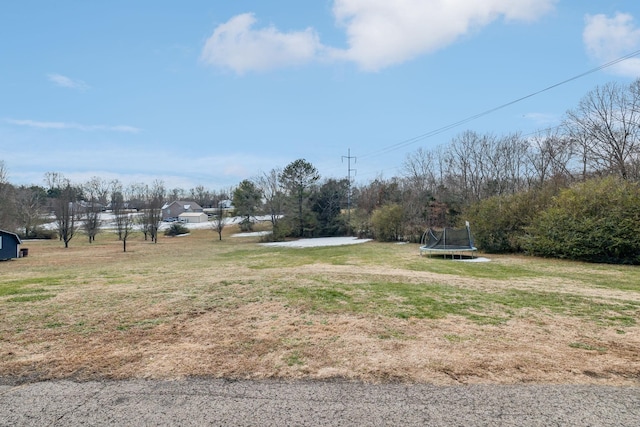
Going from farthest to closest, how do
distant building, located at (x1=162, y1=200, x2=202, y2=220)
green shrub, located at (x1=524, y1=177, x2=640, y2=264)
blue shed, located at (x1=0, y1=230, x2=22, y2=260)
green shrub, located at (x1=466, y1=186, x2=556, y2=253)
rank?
1. distant building, located at (x1=162, y1=200, x2=202, y2=220)
2. blue shed, located at (x1=0, y1=230, x2=22, y2=260)
3. green shrub, located at (x1=466, y1=186, x2=556, y2=253)
4. green shrub, located at (x1=524, y1=177, x2=640, y2=264)

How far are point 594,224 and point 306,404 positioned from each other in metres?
14.2

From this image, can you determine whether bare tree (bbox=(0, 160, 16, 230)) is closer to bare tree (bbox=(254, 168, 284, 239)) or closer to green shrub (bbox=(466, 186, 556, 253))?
bare tree (bbox=(254, 168, 284, 239))

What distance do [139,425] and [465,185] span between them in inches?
1241

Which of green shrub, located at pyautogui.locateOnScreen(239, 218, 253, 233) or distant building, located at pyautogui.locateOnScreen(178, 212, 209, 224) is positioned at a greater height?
distant building, located at pyautogui.locateOnScreen(178, 212, 209, 224)

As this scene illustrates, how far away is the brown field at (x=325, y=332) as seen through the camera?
3.07 m

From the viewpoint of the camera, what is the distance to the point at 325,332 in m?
4.11

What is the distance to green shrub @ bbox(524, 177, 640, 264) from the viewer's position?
1191 cm

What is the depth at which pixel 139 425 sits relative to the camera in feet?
7.38

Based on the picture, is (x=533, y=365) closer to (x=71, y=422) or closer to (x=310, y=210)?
(x=71, y=422)

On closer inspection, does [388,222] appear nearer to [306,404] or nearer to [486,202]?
[486,202]

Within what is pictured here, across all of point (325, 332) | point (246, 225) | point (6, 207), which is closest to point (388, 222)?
point (246, 225)

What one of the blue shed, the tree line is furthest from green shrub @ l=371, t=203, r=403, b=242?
the blue shed

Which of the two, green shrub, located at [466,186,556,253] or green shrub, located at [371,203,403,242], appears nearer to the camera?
green shrub, located at [466,186,556,253]

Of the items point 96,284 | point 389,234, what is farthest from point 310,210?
point 96,284
